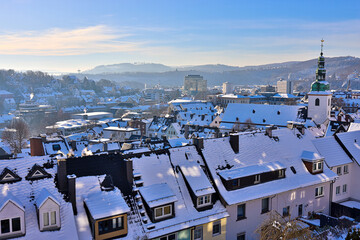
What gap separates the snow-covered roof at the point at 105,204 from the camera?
712 inches

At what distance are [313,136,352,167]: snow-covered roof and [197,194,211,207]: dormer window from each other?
50.8 feet

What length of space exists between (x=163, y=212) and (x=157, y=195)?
1118 mm

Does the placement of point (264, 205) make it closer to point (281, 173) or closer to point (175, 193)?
point (281, 173)

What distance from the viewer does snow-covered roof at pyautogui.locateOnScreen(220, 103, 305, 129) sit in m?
79.8

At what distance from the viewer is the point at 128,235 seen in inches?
745

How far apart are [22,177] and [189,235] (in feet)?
35.5

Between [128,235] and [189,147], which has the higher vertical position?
[189,147]

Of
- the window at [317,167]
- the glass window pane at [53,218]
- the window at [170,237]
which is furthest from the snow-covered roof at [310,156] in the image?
the glass window pane at [53,218]

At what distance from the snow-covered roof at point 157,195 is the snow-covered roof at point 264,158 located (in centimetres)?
454

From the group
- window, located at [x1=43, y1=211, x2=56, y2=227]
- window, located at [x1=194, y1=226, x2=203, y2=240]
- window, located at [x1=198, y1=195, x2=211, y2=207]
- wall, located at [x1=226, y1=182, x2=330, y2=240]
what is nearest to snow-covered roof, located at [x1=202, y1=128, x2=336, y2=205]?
wall, located at [x1=226, y1=182, x2=330, y2=240]

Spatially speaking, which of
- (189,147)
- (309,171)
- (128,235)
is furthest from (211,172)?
(309,171)

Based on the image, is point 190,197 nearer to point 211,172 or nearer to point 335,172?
point 211,172

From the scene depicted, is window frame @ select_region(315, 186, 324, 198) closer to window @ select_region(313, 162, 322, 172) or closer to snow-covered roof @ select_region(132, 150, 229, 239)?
window @ select_region(313, 162, 322, 172)

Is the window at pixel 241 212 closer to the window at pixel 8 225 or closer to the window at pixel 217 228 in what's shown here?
the window at pixel 217 228
